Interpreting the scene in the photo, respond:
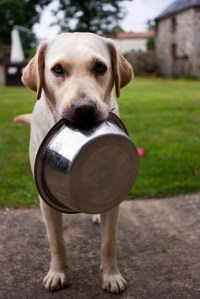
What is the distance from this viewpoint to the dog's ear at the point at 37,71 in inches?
117

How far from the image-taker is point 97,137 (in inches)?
97.1

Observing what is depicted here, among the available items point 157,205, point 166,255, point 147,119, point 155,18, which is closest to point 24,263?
point 166,255

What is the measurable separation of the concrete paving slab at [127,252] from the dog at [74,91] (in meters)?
0.12

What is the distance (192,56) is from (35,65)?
1221 inches

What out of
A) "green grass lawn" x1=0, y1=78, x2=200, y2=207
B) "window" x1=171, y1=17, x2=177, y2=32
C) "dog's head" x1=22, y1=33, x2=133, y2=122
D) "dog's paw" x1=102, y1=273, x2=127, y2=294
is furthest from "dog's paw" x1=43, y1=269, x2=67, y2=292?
"window" x1=171, y1=17, x2=177, y2=32

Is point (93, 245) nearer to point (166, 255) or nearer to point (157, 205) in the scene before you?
point (166, 255)

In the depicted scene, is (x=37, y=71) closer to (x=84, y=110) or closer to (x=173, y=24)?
(x=84, y=110)

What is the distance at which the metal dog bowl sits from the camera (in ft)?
8.14

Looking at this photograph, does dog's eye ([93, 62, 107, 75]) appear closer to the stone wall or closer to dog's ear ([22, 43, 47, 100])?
dog's ear ([22, 43, 47, 100])

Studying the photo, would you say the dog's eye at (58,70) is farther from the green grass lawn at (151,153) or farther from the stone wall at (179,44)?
the stone wall at (179,44)

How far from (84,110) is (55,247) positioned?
3.72 feet

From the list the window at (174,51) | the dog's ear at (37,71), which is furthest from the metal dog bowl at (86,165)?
the window at (174,51)

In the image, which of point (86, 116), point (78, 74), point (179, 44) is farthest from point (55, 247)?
point (179, 44)

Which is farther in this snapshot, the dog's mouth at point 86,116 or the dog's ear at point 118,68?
the dog's ear at point 118,68
